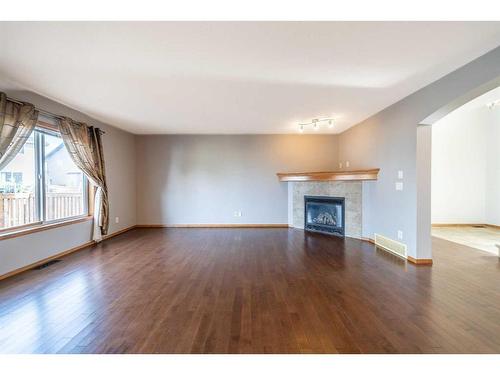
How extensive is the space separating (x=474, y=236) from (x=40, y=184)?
8358 mm

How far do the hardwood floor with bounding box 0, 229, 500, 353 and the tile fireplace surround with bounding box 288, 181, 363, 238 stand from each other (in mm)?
1192

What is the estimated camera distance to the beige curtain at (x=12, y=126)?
9.57 ft

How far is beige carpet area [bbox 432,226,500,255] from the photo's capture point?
4496 mm

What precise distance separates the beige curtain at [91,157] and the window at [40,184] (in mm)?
240

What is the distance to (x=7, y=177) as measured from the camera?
332 centimetres

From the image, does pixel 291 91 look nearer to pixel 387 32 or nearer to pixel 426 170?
pixel 387 32

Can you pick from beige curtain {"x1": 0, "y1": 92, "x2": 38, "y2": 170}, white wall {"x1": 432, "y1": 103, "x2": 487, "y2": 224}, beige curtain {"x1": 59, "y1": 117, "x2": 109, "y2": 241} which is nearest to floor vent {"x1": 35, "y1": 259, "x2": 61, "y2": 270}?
beige curtain {"x1": 59, "y1": 117, "x2": 109, "y2": 241}

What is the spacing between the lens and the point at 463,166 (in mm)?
6559

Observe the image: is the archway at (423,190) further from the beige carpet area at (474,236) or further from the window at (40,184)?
the window at (40,184)

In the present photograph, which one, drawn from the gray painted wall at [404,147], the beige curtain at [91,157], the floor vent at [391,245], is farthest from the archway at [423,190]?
the beige curtain at [91,157]

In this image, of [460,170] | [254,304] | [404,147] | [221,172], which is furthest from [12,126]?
[460,170]
